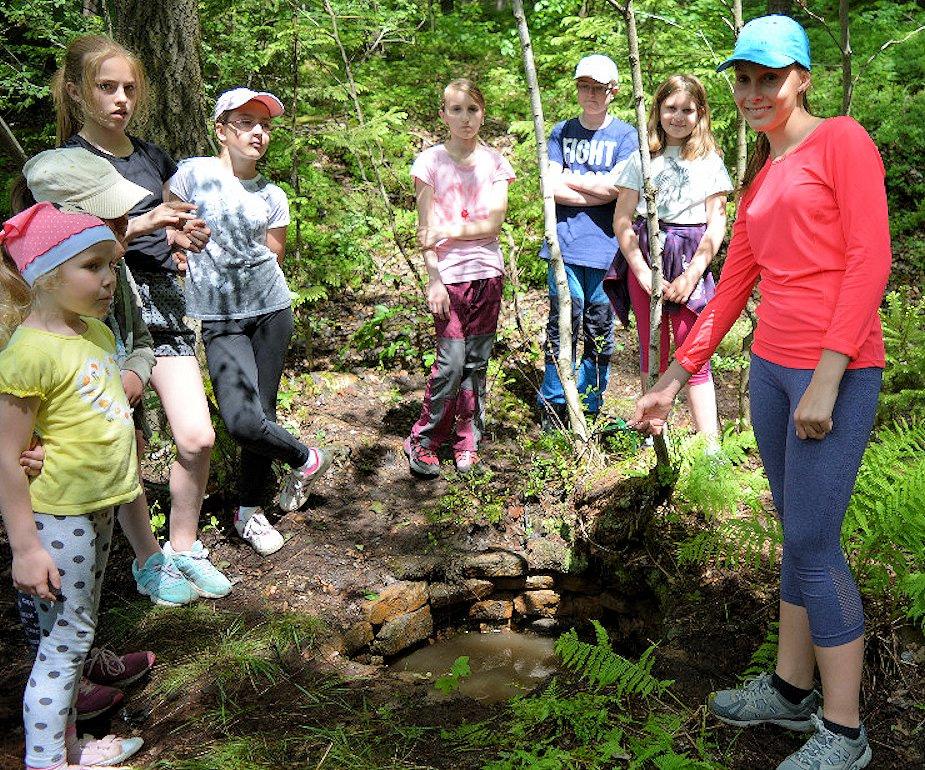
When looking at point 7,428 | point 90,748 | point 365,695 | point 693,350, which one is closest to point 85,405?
point 7,428

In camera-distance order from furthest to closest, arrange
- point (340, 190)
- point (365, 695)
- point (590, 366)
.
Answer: point (340, 190) < point (590, 366) < point (365, 695)

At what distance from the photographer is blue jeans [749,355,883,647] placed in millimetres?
2676

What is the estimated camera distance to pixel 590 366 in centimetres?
577

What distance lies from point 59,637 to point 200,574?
1.51 meters

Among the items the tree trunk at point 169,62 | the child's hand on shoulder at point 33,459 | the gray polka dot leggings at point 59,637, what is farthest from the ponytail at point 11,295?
the tree trunk at point 169,62

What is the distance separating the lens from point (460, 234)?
202 inches

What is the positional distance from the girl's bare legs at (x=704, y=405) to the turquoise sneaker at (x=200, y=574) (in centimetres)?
298

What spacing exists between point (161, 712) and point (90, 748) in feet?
1.37

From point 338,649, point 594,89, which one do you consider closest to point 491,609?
point 338,649

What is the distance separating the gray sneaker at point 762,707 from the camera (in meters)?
3.16

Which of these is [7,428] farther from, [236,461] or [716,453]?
[716,453]

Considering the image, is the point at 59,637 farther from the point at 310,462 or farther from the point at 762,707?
the point at 762,707

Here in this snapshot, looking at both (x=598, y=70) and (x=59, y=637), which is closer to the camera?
(x=59, y=637)

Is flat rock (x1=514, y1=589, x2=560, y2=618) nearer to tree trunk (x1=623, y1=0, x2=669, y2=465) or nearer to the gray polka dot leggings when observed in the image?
tree trunk (x1=623, y1=0, x2=669, y2=465)
